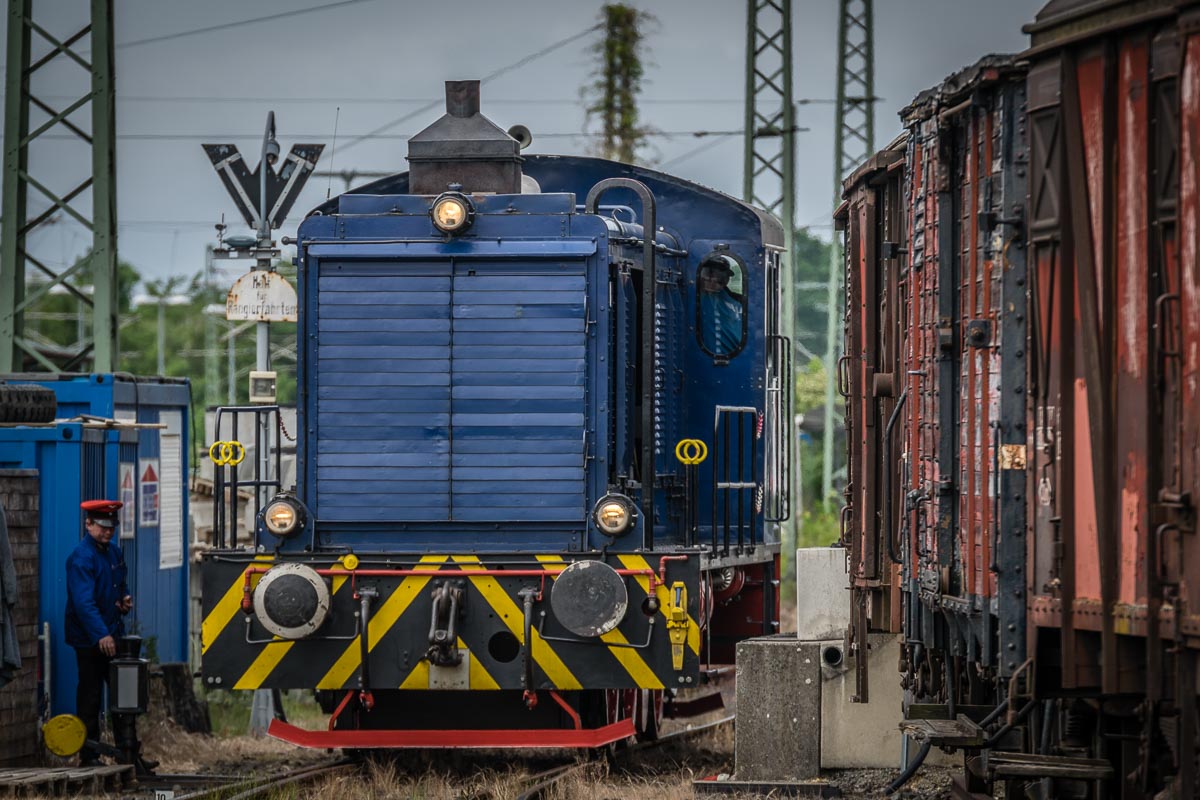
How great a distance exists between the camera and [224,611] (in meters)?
9.72

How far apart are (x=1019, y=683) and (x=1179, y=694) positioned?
102 cm

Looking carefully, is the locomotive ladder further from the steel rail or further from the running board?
the steel rail

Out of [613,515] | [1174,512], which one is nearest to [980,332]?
[1174,512]

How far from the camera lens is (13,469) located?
11.6 m

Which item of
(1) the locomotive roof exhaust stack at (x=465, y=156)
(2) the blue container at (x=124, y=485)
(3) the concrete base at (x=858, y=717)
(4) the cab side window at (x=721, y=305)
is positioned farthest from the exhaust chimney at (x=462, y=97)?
(3) the concrete base at (x=858, y=717)

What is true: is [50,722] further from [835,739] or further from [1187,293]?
[1187,293]

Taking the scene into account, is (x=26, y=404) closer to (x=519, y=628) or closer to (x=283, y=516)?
(x=283, y=516)

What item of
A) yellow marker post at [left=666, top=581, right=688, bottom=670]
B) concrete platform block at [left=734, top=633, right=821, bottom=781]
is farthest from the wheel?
concrete platform block at [left=734, top=633, right=821, bottom=781]

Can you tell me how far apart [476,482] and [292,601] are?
130 cm

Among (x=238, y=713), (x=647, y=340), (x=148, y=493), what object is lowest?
(x=238, y=713)

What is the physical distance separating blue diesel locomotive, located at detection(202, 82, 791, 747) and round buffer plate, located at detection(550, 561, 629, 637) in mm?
12

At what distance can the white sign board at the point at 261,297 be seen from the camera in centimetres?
1283

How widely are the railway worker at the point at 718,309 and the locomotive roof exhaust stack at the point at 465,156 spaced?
5.00 ft

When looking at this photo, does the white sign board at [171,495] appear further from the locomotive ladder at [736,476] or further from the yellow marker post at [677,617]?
the yellow marker post at [677,617]
